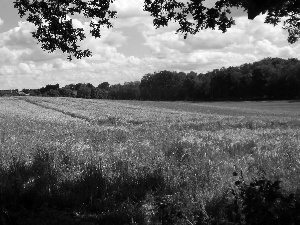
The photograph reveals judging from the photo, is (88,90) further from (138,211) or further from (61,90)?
(138,211)

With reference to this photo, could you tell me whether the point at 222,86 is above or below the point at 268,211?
above

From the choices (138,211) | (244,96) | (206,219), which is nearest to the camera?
(206,219)

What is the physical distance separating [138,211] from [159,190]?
95cm

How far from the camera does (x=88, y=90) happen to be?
16062 centimetres

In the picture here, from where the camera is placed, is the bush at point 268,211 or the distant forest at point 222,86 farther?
the distant forest at point 222,86

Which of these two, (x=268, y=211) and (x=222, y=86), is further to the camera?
(x=222, y=86)

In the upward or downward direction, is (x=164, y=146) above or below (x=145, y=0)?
below

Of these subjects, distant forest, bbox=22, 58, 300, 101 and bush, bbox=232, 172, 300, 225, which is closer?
bush, bbox=232, 172, 300, 225

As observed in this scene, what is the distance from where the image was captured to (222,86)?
362 ft

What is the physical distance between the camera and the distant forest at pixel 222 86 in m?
92.8

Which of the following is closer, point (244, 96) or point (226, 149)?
point (226, 149)

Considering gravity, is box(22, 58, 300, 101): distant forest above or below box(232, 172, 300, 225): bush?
above

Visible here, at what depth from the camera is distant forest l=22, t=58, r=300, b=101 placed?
305ft

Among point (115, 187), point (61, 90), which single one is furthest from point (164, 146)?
point (61, 90)
